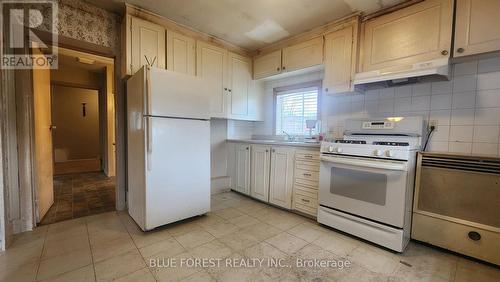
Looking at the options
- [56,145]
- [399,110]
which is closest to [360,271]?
[399,110]

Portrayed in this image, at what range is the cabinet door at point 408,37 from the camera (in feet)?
5.98

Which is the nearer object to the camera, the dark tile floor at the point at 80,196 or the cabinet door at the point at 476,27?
the cabinet door at the point at 476,27

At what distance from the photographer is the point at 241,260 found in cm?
167

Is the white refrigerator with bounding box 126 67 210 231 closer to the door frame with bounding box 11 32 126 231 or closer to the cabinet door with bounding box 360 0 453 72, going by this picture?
the door frame with bounding box 11 32 126 231

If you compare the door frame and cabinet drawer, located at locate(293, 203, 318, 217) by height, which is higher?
the door frame

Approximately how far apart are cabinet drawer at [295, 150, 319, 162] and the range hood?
0.88m

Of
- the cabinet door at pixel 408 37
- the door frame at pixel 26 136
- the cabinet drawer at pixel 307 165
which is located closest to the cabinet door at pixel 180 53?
the door frame at pixel 26 136

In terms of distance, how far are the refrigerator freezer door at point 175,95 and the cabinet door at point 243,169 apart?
1.05 m

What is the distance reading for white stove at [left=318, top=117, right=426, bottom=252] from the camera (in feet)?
5.85

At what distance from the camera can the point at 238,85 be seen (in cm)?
337

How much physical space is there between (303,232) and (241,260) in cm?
79

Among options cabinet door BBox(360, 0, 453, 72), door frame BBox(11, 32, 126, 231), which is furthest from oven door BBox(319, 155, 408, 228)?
door frame BBox(11, 32, 126, 231)

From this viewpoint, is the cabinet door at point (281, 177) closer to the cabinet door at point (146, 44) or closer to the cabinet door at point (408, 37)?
the cabinet door at point (408, 37)

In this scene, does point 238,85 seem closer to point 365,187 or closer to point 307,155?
point 307,155
